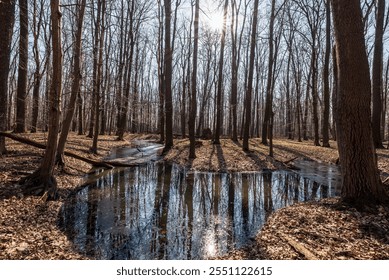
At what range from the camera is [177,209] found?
7336mm

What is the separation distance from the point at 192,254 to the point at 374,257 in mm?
2850

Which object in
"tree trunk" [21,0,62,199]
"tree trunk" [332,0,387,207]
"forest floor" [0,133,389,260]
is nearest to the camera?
"forest floor" [0,133,389,260]

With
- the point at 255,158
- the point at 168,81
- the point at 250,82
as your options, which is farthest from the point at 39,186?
the point at 250,82

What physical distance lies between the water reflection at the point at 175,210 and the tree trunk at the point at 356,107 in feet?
7.65

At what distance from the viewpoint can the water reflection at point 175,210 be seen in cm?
505

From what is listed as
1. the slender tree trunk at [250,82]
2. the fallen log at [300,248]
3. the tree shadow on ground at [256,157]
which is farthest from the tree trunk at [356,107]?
the slender tree trunk at [250,82]

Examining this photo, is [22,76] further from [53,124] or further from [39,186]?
[39,186]

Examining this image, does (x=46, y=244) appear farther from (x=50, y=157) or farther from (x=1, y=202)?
(x=50, y=157)

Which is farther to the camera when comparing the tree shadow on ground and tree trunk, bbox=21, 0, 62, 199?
the tree shadow on ground

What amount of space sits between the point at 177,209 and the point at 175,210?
4.3 inches

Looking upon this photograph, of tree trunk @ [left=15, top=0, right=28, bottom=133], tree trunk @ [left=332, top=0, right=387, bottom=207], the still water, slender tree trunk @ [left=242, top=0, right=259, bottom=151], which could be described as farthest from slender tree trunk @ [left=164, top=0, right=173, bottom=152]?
tree trunk @ [left=332, top=0, right=387, bottom=207]

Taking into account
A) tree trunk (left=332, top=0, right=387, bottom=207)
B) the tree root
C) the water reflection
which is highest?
tree trunk (left=332, top=0, right=387, bottom=207)

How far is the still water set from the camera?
200 inches

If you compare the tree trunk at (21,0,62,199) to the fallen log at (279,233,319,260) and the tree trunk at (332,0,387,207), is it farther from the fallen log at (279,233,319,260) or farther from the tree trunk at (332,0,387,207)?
the tree trunk at (332,0,387,207)
